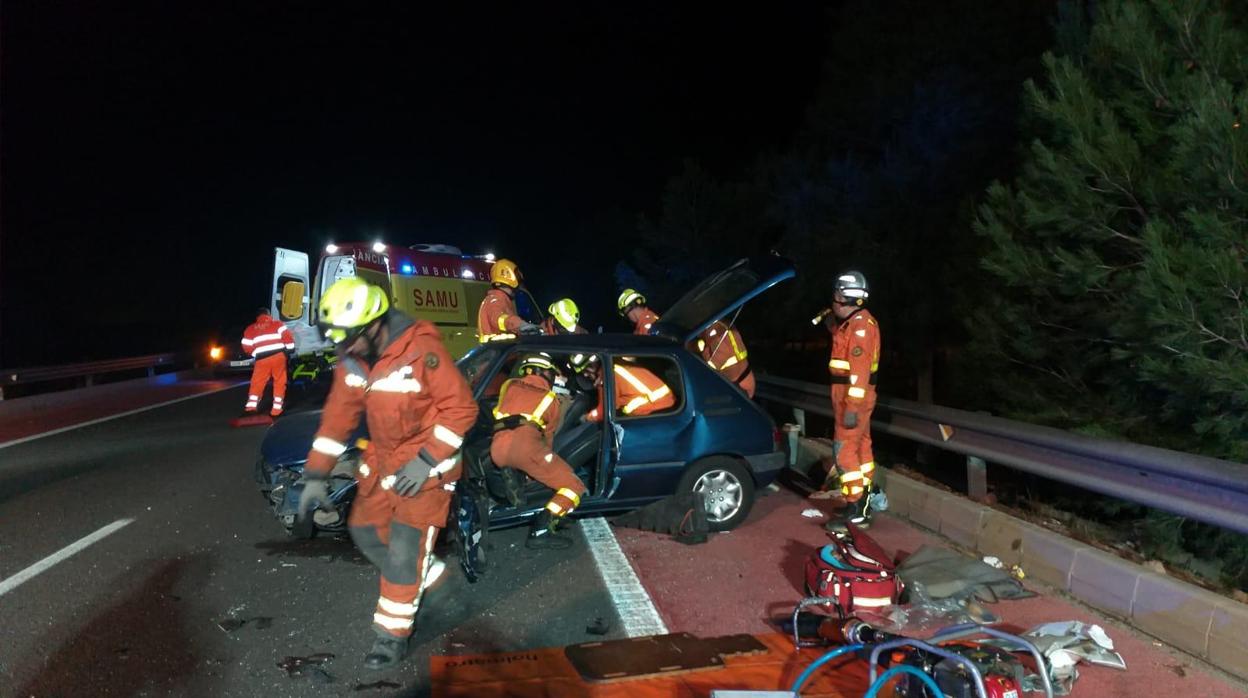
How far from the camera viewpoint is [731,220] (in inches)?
1097

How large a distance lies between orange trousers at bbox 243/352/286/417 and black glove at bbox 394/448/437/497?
28.7 feet

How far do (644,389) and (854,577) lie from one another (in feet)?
7.41

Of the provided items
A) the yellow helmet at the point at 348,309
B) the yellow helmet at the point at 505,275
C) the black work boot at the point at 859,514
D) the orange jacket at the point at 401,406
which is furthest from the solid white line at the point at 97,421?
the black work boot at the point at 859,514

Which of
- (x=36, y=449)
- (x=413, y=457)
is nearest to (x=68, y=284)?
(x=36, y=449)

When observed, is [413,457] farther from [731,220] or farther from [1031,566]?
[731,220]

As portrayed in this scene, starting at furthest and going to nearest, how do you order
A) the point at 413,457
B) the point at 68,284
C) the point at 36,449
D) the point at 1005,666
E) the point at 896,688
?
the point at 68,284 < the point at 36,449 < the point at 413,457 < the point at 896,688 < the point at 1005,666

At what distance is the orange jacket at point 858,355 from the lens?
671 centimetres

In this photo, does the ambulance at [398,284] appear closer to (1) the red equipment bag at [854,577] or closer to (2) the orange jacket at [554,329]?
(2) the orange jacket at [554,329]

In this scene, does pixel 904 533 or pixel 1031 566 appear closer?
pixel 1031 566

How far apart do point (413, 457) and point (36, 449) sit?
8.43m

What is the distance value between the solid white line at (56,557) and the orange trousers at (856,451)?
5419 mm

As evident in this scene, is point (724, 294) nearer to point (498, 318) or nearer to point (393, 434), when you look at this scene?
point (498, 318)

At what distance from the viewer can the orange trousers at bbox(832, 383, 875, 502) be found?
6680mm

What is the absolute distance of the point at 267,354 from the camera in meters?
12.1
